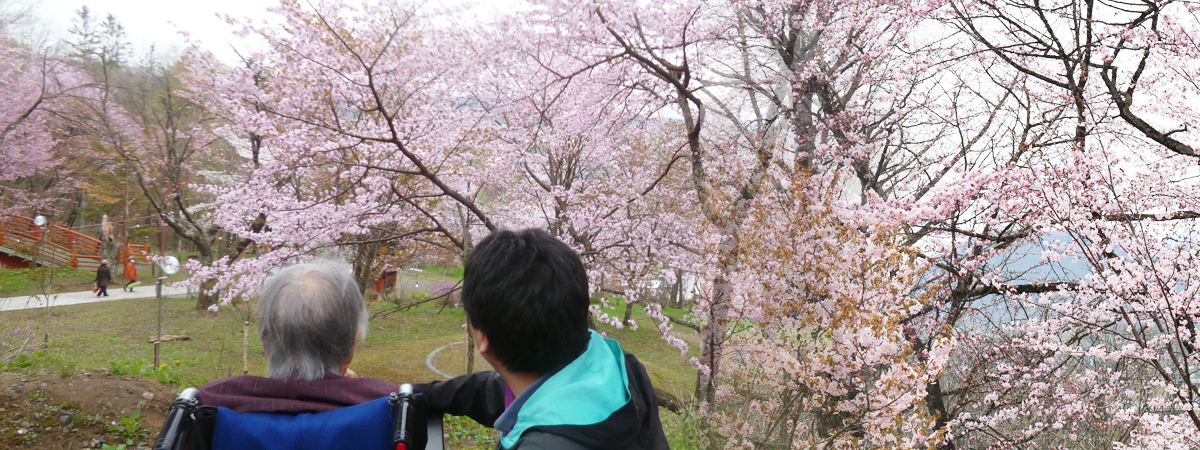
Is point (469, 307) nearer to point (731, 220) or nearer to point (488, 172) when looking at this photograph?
point (731, 220)

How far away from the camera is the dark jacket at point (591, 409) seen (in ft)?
2.82

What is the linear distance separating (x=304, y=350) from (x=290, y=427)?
0.47 feet

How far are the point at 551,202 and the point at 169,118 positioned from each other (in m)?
7.97

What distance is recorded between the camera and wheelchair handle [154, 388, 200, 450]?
0.94 meters

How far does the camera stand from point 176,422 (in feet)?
3.13

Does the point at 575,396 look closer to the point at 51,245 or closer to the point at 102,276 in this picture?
the point at 102,276

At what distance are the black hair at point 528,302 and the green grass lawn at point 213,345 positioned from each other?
337 centimetres

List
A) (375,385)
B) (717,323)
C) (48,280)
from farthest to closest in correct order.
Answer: (48,280)
(717,323)
(375,385)

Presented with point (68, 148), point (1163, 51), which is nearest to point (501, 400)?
point (1163, 51)

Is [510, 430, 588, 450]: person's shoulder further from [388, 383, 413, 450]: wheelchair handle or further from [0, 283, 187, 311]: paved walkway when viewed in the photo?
[0, 283, 187, 311]: paved walkway

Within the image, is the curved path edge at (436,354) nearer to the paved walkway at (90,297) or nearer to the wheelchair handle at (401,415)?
the paved walkway at (90,297)

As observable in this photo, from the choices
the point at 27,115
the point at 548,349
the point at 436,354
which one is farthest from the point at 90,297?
the point at 548,349

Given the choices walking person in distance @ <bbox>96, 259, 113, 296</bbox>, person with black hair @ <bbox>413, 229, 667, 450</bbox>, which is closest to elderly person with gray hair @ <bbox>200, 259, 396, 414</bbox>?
person with black hair @ <bbox>413, 229, 667, 450</bbox>

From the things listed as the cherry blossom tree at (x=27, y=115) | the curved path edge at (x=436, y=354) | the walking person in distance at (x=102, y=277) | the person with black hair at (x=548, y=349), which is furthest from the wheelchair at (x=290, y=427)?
A: the walking person in distance at (x=102, y=277)
